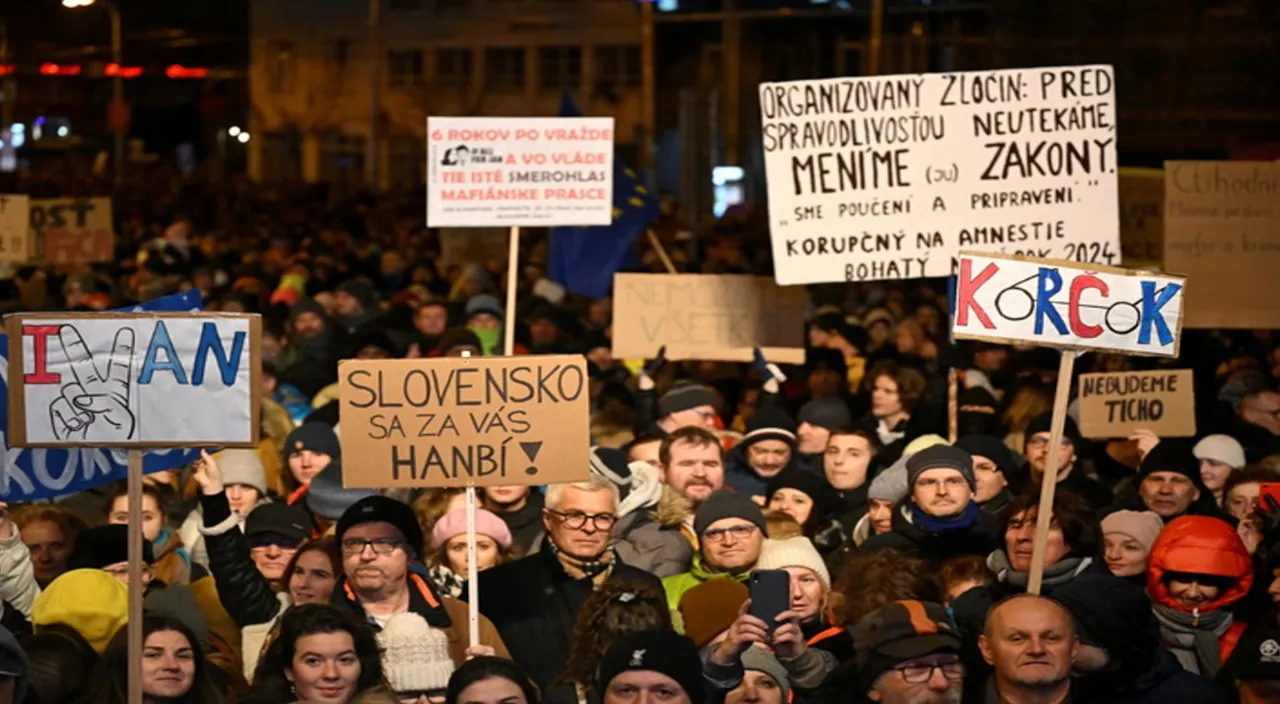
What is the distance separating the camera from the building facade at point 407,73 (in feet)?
181

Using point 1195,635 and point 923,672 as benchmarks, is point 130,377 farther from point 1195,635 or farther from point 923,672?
point 1195,635

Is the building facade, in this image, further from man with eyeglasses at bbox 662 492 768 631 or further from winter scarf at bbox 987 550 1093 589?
winter scarf at bbox 987 550 1093 589

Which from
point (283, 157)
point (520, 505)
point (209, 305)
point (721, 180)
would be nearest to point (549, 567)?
point (520, 505)

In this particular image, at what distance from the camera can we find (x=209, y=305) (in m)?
14.7

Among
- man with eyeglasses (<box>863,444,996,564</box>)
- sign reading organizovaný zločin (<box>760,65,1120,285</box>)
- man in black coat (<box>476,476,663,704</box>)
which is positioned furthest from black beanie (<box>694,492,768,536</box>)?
sign reading organizovaný zločin (<box>760,65,1120,285</box>)

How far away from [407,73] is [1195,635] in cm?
5467

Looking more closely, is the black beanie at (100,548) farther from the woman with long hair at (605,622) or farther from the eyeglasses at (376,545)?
the woman with long hair at (605,622)

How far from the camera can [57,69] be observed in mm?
75438

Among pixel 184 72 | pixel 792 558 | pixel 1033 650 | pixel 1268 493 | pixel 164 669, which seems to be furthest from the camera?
pixel 184 72

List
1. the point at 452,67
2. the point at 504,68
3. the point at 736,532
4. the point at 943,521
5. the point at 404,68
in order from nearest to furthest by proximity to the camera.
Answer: the point at 736,532 < the point at 943,521 < the point at 504,68 < the point at 452,67 < the point at 404,68

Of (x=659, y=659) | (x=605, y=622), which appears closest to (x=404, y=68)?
(x=605, y=622)

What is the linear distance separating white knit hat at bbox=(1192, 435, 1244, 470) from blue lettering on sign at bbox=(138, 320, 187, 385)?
13.0ft

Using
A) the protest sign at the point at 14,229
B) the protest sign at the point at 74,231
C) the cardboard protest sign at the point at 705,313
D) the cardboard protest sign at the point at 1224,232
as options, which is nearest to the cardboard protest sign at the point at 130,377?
the cardboard protest sign at the point at 705,313

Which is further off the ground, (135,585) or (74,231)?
(74,231)
